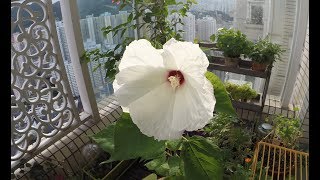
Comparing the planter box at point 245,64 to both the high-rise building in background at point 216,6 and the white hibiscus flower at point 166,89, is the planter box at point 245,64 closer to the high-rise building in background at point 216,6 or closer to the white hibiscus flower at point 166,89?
the high-rise building in background at point 216,6

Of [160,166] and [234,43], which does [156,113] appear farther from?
[234,43]

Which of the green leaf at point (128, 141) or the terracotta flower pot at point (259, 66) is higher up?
the green leaf at point (128, 141)

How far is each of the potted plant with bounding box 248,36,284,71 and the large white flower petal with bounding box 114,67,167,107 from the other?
1558 millimetres

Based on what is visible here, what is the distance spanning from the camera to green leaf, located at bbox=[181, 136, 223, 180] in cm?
58

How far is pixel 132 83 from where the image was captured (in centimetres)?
48

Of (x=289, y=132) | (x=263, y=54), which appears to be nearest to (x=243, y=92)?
(x=263, y=54)

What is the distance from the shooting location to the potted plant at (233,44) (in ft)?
6.32

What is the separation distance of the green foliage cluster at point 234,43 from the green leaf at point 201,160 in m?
1.44

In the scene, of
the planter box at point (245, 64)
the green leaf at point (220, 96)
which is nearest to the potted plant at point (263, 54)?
the planter box at point (245, 64)

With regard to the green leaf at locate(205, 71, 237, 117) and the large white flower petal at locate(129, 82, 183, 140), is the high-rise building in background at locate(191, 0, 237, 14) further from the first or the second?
the large white flower petal at locate(129, 82, 183, 140)

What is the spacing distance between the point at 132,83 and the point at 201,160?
25cm
